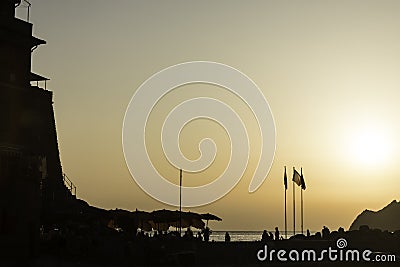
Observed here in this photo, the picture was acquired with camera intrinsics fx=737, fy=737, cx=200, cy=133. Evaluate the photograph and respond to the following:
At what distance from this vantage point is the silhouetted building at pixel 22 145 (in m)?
39.8

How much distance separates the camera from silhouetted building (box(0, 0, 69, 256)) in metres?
39.8

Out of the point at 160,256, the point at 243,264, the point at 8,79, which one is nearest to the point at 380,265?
the point at 243,264

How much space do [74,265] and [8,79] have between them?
49.2 feet

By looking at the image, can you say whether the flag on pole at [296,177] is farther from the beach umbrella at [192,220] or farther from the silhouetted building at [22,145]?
the silhouetted building at [22,145]

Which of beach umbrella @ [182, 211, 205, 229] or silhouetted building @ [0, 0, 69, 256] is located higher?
silhouetted building @ [0, 0, 69, 256]

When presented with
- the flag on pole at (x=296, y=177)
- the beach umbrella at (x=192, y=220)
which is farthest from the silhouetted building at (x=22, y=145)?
the flag on pole at (x=296, y=177)

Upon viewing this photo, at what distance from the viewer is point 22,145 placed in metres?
46.8

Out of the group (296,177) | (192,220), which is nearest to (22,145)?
(192,220)

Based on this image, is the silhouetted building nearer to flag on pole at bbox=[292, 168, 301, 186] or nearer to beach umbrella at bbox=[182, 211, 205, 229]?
beach umbrella at bbox=[182, 211, 205, 229]

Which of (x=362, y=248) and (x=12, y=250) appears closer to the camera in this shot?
(x=12, y=250)

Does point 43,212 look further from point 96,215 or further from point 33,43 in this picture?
point 33,43

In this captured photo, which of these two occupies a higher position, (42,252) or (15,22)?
(15,22)

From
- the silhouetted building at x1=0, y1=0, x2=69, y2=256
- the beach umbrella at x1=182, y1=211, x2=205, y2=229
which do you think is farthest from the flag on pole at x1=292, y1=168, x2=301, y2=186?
the silhouetted building at x1=0, y1=0, x2=69, y2=256

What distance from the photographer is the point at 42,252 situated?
40.5 meters
